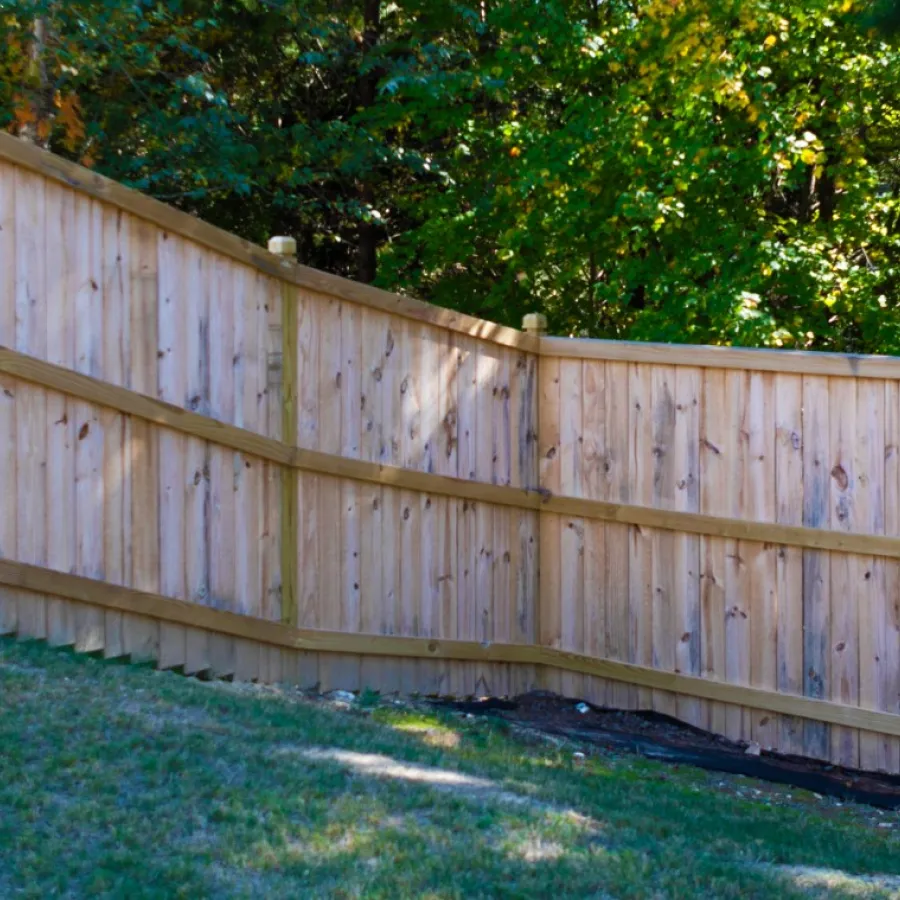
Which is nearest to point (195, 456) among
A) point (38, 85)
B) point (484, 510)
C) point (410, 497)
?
point (410, 497)

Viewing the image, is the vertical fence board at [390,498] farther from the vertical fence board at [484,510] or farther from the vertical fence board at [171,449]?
the vertical fence board at [171,449]

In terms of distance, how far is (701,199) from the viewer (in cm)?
1123

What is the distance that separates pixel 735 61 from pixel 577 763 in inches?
254

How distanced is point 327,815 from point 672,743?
3420 millimetres

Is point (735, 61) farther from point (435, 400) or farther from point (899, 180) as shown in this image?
point (435, 400)

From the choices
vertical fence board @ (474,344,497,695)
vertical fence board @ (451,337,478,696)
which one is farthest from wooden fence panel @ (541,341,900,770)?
vertical fence board @ (451,337,478,696)

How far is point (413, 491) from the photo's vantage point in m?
7.16

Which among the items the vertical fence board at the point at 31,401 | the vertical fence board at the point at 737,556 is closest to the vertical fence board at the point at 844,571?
the vertical fence board at the point at 737,556

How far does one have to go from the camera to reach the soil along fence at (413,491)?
18.5ft

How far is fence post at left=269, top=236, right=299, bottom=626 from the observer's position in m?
6.47

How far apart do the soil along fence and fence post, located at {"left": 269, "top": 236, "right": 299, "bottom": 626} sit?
0.01 meters

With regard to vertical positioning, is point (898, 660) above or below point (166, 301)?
below

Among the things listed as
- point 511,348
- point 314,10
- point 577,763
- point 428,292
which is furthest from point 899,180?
point 577,763

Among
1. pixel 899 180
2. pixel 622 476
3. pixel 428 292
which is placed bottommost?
pixel 622 476
